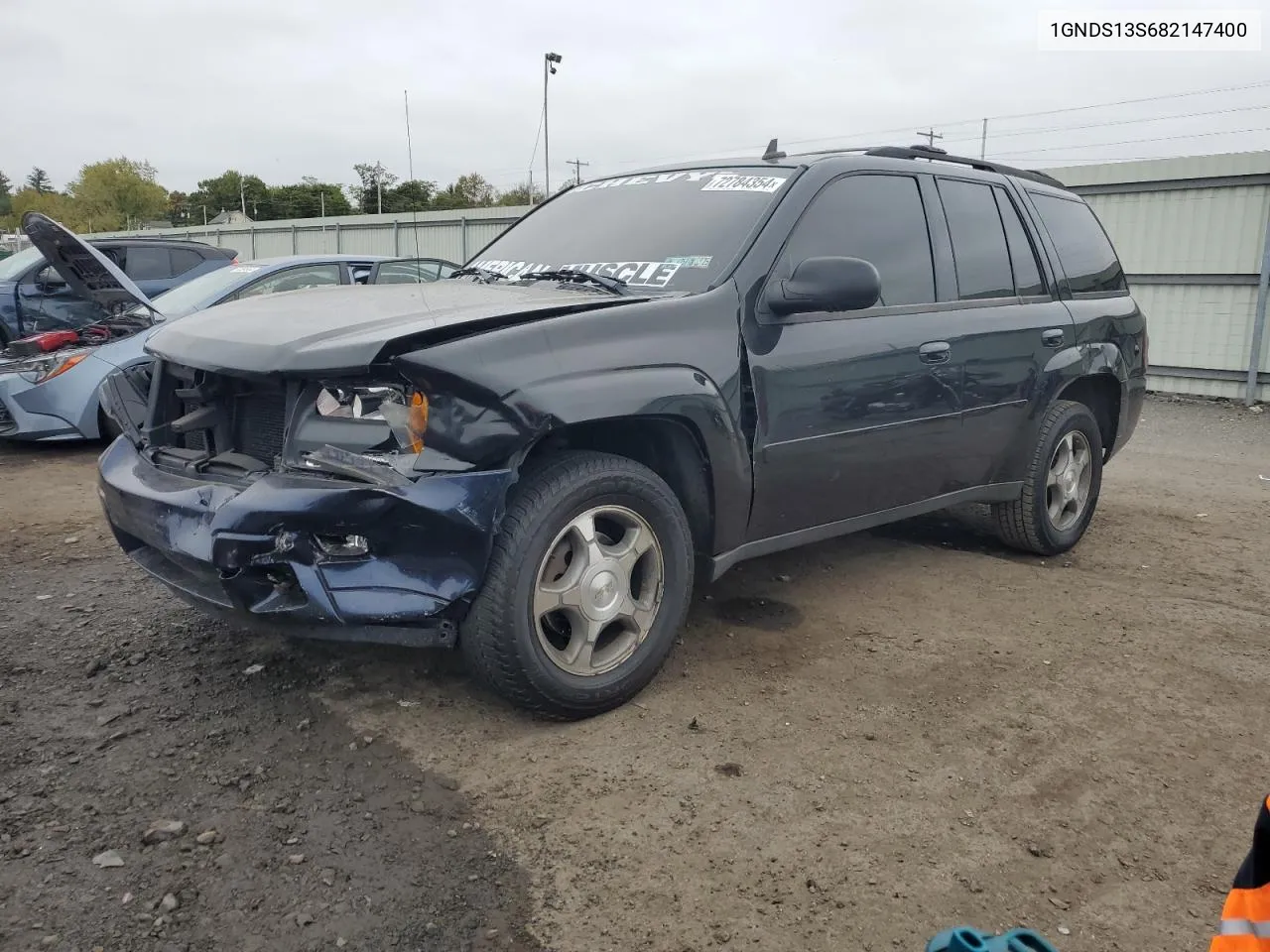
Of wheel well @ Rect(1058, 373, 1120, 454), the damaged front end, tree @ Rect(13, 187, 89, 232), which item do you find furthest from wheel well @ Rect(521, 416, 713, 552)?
tree @ Rect(13, 187, 89, 232)

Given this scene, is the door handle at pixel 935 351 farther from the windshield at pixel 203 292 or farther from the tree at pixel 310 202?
the tree at pixel 310 202

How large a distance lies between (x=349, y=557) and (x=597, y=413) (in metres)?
0.82

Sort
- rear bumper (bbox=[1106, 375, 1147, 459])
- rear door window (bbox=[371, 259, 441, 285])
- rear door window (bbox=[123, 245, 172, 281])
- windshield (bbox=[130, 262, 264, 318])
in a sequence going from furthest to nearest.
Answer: rear door window (bbox=[123, 245, 172, 281])
rear door window (bbox=[371, 259, 441, 285])
windshield (bbox=[130, 262, 264, 318])
rear bumper (bbox=[1106, 375, 1147, 459])

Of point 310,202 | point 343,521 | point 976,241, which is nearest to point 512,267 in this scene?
point 343,521

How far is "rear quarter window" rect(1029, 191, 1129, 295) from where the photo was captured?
4.94 m

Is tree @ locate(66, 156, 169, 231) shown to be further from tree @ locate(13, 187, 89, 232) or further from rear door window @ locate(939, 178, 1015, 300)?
rear door window @ locate(939, 178, 1015, 300)

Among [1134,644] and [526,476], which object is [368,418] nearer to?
[526,476]

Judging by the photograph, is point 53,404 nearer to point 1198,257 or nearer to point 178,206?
point 1198,257

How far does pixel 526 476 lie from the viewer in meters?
2.91

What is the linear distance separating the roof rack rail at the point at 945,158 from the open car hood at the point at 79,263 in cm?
435

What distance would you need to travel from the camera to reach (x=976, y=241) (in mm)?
4410

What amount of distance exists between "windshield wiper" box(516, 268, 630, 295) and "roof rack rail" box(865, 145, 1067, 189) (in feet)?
4.32

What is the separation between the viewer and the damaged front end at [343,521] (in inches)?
105

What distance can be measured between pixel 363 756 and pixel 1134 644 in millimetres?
2943
